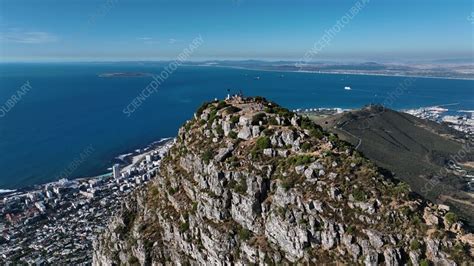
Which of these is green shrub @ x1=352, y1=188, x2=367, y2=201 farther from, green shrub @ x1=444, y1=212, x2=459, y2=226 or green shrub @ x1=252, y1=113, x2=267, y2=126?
green shrub @ x1=252, y1=113, x2=267, y2=126

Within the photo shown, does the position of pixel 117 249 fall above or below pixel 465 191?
above

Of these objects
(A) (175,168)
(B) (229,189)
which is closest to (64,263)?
(A) (175,168)

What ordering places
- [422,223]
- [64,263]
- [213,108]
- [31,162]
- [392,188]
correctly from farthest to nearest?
[31,162] < [64,263] < [213,108] < [392,188] < [422,223]

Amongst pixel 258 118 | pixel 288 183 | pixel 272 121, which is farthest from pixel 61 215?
pixel 288 183

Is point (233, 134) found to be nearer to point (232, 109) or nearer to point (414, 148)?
point (232, 109)

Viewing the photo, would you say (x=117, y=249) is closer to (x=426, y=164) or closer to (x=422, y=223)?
(x=422, y=223)

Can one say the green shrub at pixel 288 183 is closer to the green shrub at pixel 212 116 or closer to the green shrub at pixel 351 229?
the green shrub at pixel 351 229
